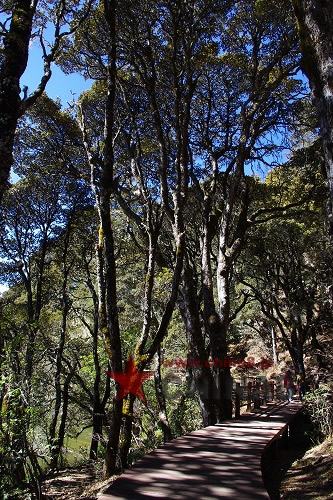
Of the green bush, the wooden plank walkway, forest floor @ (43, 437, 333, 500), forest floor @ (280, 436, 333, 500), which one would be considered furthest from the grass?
the green bush

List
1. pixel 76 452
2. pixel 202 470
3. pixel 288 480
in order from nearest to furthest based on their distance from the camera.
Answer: pixel 202 470 < pixel 288 480 < pixel 76 452

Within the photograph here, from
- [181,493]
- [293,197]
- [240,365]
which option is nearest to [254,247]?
[293,197]

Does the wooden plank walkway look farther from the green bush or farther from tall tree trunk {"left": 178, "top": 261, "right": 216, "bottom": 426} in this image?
the green bush

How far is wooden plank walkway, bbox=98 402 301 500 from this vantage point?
390cm

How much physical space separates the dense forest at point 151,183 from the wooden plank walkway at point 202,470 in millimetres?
1022

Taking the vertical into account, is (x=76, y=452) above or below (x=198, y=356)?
below

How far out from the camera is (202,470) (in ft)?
15.5

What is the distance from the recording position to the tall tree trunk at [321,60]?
4719 mm

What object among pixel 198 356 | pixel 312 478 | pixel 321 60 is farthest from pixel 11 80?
pixel 312 478

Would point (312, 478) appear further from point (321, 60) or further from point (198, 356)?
point (321, 60)

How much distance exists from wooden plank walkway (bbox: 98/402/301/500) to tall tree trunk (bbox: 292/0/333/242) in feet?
10.4

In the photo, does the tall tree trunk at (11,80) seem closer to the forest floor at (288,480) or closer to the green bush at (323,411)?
the forest floor at (288,480)

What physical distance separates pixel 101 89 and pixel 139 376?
337 inches

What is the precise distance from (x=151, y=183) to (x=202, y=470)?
32.9 ft
